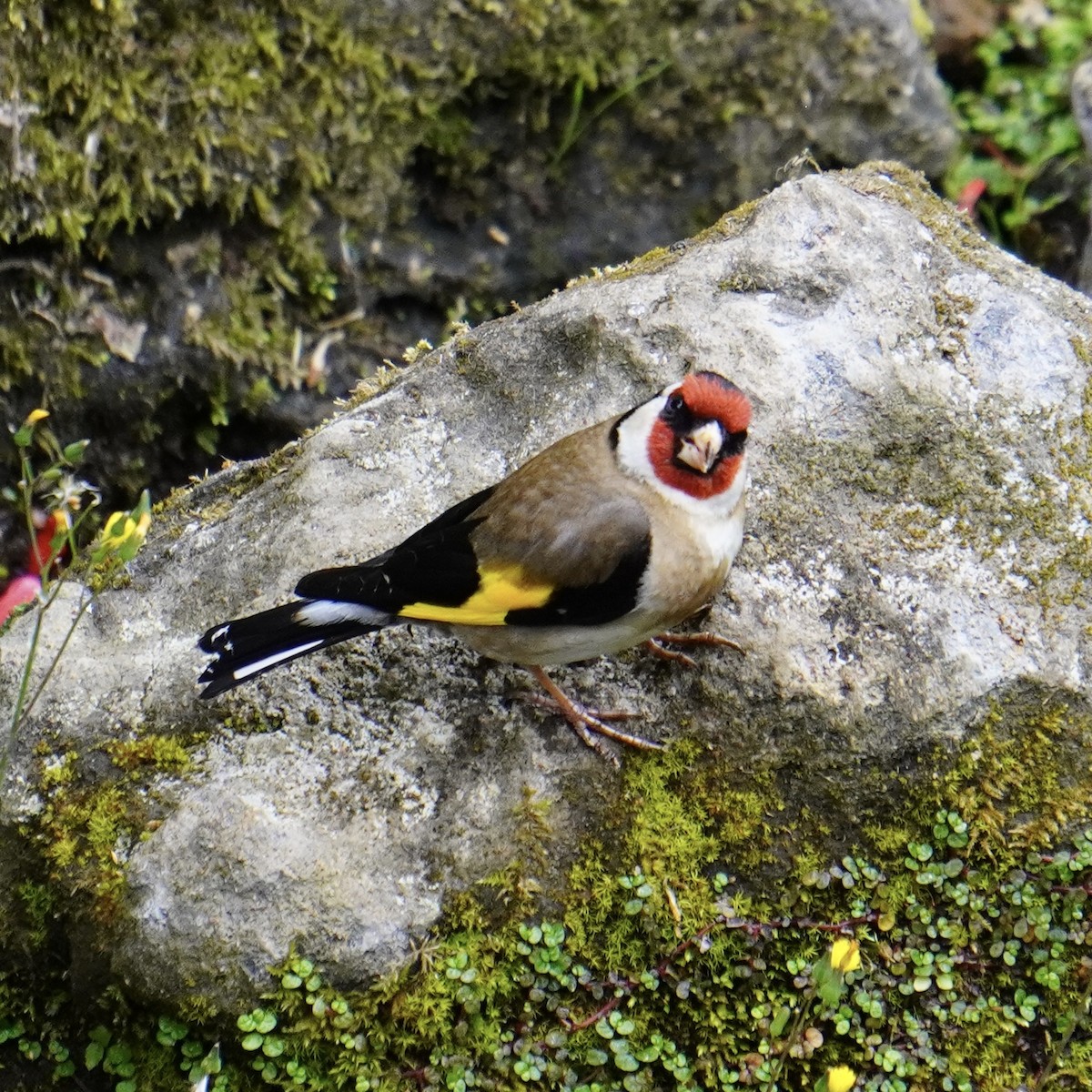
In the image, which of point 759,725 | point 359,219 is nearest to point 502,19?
point 359,219

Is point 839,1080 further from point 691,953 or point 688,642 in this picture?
point 688,642

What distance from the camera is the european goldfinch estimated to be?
3.26 m

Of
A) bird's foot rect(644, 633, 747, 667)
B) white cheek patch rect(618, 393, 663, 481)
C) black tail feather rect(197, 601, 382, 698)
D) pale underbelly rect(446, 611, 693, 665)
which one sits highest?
white cheek patch rect(618, 393, 663, 481)

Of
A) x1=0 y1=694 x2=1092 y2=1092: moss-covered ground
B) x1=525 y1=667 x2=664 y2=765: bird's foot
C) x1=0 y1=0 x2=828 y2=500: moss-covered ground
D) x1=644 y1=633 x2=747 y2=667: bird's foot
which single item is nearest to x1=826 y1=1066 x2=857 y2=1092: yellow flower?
x1=0 y1=694 x2=1092 y2=1092: moss-covered ground

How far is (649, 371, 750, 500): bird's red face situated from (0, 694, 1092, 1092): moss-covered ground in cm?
71

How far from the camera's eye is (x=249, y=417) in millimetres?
5324

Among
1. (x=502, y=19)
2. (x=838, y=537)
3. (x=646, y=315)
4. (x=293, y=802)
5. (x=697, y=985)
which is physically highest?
(x=502, y=19)

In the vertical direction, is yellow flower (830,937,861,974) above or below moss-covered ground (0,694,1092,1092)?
above

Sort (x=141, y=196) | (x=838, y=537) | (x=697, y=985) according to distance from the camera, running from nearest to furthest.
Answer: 1. (x=697, y=985)
2. (x=838, y=537)
3. (x=141, y=196)

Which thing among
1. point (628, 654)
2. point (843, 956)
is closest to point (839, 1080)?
point (843, 956)

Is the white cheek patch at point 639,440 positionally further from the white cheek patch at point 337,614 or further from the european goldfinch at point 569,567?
the white cheek patch at point 337,614

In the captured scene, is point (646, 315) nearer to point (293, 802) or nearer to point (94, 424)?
point (293, 802)

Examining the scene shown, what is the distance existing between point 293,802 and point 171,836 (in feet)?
1.00

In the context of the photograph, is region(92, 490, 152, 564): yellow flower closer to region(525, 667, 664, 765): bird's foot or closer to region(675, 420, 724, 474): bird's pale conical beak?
region(525, 667, 664, 765): bird's foot
